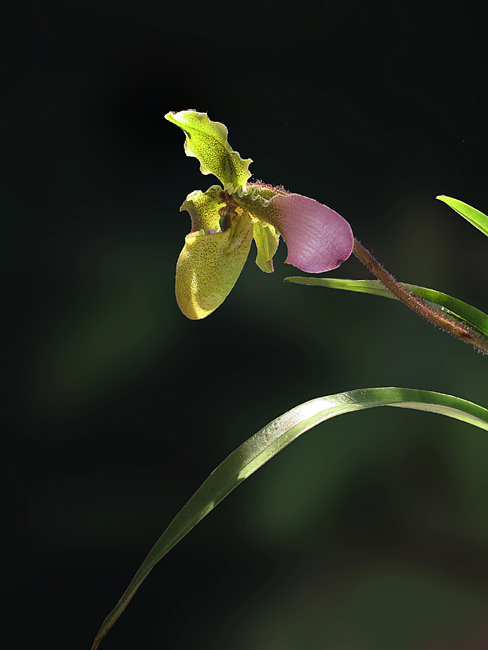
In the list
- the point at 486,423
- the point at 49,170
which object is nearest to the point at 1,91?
the point at 49,170

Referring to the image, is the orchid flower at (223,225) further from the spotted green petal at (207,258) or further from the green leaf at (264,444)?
the green leaf at (264,444)

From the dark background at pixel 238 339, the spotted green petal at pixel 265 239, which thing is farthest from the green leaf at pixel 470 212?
the dark background at pixel 238 339

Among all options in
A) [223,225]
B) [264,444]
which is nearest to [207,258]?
[223,225]

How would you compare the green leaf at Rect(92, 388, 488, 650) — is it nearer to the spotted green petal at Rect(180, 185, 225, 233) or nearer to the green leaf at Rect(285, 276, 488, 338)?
the green leaf at Rect(285, 276, 488, 338)

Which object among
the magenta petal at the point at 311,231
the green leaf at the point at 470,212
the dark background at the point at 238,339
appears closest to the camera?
the magenta petal at the point at 311,231

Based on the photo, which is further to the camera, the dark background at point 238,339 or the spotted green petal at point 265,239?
the dark background at point 238,339

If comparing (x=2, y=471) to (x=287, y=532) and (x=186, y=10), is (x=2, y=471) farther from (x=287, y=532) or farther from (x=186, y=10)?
(x=186, y=10)

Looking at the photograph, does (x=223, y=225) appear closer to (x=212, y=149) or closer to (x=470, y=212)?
(x=212, y=149)
